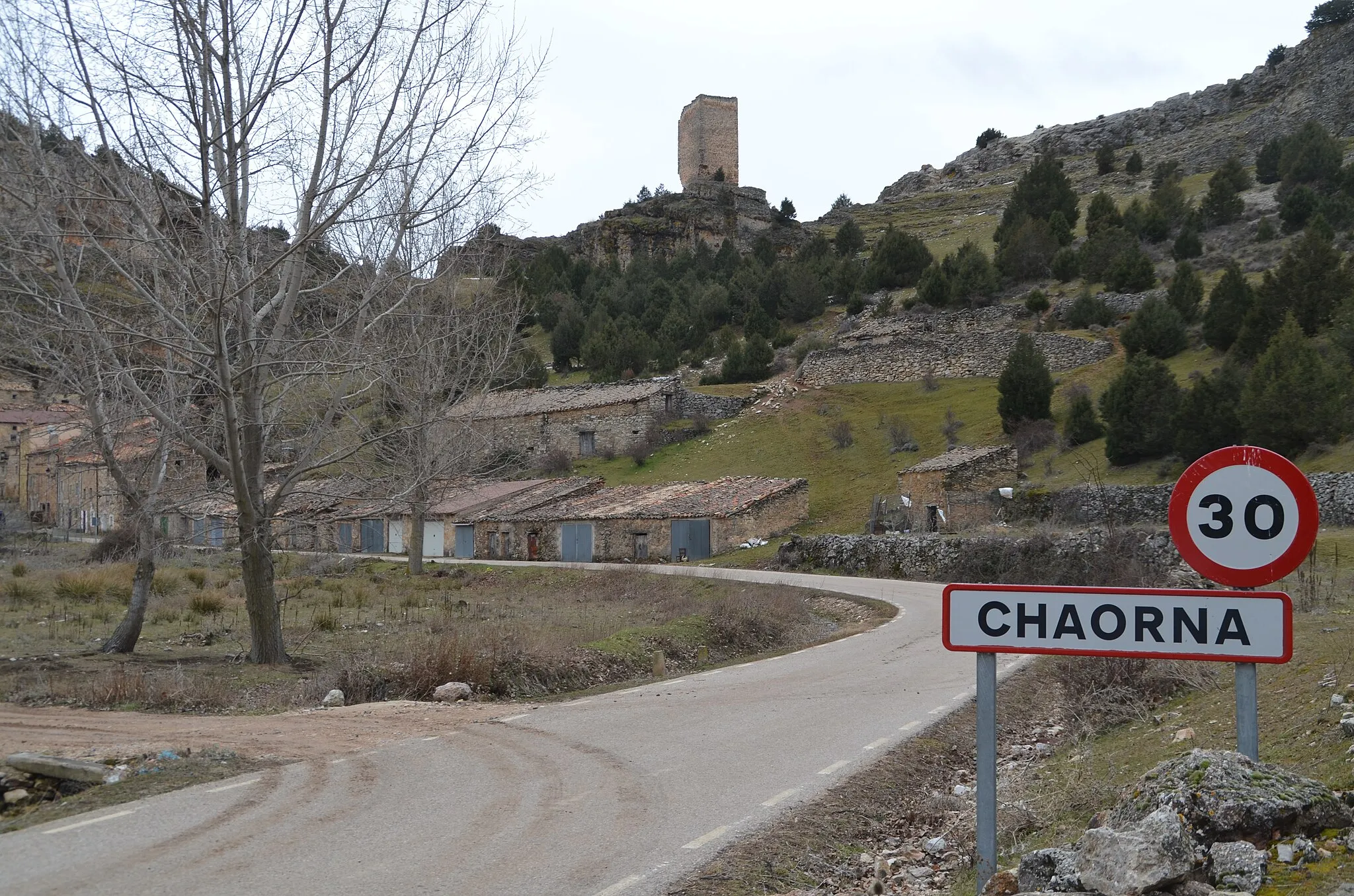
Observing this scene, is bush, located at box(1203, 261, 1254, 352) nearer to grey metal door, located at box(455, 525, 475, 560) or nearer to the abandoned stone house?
the abandoned stone house

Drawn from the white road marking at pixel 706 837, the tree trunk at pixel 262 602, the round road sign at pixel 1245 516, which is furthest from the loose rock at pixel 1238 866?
the tree trunk at pixel 262 602

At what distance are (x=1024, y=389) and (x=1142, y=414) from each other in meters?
7.41

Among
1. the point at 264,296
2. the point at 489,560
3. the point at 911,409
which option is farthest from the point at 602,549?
the point at 264,296

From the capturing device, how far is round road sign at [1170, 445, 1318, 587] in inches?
161

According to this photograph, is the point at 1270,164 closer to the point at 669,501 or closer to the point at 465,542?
the point at 669,501

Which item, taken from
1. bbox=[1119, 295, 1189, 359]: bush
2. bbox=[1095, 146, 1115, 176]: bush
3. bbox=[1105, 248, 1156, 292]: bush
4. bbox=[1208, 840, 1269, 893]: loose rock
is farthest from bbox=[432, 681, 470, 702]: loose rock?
bbox=[1095, 146, 1115, 176]: bush

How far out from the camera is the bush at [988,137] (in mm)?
136500

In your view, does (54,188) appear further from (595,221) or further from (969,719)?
(595,221)

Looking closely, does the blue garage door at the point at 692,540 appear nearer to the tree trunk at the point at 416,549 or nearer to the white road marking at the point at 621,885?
the tree trunk at the point at 416,549

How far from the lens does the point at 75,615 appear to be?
21.2 meters

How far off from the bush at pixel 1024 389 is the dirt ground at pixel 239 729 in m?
32.0

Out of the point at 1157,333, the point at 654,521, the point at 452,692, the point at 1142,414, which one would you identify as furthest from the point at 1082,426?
the point at 452,692

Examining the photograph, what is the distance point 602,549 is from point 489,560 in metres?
6.24

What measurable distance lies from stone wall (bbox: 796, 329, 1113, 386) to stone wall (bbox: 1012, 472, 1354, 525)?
1830 cm
